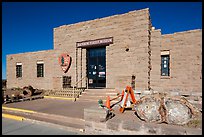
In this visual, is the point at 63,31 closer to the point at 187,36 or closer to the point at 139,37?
the point at 139,37

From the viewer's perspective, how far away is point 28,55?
1678 centimetres

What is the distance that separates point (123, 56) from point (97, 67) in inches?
110

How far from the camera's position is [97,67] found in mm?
13164

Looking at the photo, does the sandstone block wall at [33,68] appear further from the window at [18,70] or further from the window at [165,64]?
the window at [165,64]

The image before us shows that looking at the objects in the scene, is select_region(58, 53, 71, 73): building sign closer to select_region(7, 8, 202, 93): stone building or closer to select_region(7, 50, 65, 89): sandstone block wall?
select_region(7, 8, 202, 93): stone building

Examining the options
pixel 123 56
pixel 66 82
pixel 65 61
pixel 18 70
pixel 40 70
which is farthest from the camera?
pixel 18 70

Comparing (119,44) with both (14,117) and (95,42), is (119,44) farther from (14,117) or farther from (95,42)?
(14,117)

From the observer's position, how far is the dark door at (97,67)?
1288 centimetres

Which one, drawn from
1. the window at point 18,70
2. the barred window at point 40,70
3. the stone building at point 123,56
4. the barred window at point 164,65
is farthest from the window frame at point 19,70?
the barred window at point 164,65

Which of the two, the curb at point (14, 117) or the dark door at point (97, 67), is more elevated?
the dark door at point (97, 67)

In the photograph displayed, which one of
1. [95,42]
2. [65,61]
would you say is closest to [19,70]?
[65,61]

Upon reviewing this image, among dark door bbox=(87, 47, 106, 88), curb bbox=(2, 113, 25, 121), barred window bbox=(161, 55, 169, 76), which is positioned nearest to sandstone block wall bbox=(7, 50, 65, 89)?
dark door bbox=(87, 47, 106, 88)

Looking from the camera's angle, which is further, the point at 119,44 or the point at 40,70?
the point at 40,70

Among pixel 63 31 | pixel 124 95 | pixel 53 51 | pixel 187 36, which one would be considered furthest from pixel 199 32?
pixel 53 51
